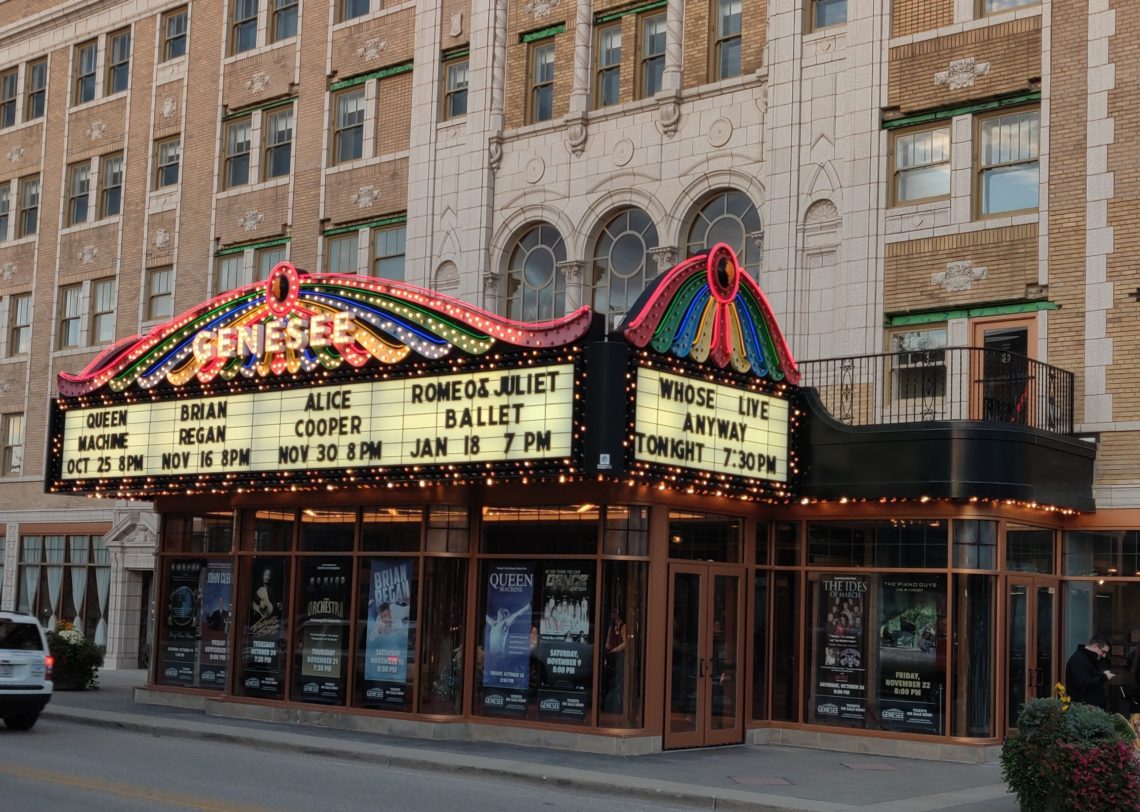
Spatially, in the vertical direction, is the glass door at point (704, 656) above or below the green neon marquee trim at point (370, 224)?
below

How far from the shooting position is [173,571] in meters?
26.7

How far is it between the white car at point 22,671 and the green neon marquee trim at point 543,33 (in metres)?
14.1

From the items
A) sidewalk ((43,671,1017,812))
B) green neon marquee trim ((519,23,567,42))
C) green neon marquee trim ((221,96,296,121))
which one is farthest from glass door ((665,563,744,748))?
green neon marquee trim ((221,96,296,121))

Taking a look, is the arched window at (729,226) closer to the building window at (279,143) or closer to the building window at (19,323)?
the building window at (279,143)

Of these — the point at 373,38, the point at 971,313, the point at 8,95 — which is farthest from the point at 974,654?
the point at 8,95

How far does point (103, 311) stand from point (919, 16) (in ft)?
73.7

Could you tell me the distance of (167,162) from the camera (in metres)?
36.2

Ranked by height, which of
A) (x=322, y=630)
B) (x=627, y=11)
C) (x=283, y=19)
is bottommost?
(x=322, y=630)

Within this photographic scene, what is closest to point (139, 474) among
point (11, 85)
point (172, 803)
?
point (172, 803)

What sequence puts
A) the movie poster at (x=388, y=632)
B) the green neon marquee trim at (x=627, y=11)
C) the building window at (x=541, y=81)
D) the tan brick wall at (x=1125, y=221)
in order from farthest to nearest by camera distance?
the building window at (x=541, y=81) → the green neon marquee trim at (x=627, y=11) → the movie poster at (x=388, y=632) → the tan brick wall at (x=1125, y=221)

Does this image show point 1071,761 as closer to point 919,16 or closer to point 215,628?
point 919,16

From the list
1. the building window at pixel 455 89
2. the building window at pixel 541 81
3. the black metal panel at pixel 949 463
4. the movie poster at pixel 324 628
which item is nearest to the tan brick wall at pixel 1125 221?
the black metal panel at pixel 949 463

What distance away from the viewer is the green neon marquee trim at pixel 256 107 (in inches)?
1302

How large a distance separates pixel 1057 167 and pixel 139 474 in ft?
50.6
